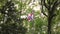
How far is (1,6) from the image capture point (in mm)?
3770

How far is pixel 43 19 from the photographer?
16.5ft

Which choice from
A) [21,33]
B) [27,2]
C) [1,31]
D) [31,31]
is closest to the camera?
[1,31]

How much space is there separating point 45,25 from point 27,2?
44.0 inches

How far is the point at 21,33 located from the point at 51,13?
2.30 feet

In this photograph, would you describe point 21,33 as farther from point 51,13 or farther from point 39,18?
point 39,18

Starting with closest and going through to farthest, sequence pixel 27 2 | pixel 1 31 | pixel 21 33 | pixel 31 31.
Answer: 1. pixel 1 31
2. pixel 21 33
3. pixel 31 31
4. pixel 27 2

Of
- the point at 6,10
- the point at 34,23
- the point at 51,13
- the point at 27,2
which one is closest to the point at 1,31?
the point at 6,10

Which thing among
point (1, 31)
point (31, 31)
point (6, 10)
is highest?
point (6, 10)

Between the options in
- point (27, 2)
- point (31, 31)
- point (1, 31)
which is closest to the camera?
point (1, 31)

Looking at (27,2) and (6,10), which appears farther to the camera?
(27,2)

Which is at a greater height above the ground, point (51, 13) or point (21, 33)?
point (51, 13)

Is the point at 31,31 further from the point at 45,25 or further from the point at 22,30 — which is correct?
the point at 22,30

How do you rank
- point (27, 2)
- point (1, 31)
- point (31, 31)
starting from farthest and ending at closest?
point (27, 2)
point (31, 31)
point (1, 31)

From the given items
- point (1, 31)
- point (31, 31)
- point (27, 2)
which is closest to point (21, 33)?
point (1, 31)
